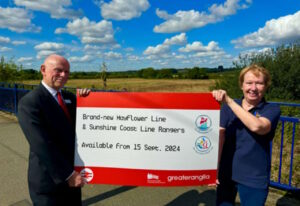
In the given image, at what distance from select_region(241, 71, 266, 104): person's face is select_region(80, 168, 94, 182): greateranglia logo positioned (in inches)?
65.8

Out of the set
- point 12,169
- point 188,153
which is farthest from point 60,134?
point 12,169

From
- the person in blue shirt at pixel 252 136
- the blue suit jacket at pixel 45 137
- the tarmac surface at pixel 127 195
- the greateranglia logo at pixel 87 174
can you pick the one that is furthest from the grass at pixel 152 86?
the person in blue shirt at pixel 252 136

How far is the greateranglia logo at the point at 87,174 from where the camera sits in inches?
84.8

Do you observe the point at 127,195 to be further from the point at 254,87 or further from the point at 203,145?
the point at 254,87

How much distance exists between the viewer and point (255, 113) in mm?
1781

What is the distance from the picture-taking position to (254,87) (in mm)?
1755

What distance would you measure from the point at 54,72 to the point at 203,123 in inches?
58.7

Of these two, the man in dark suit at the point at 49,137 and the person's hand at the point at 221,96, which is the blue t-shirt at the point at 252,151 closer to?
the person's hand at the point at 221,96

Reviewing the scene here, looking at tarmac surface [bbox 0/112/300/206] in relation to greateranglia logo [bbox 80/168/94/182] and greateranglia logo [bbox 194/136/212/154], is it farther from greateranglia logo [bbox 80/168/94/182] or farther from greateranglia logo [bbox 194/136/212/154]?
greateranglia logo [bbox 194/136/212/154]

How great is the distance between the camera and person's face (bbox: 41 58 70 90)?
1876 millimetres

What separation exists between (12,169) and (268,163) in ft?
15.3

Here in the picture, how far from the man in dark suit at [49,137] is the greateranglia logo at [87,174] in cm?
19

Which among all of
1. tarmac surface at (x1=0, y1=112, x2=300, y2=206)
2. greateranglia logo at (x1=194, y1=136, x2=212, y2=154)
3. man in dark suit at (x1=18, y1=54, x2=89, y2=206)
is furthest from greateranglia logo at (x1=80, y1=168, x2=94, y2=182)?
tarmac surface at (x1=0, y1=112, x2=300, y2=206)

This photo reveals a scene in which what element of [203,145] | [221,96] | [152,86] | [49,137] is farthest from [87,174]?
[152,86]
